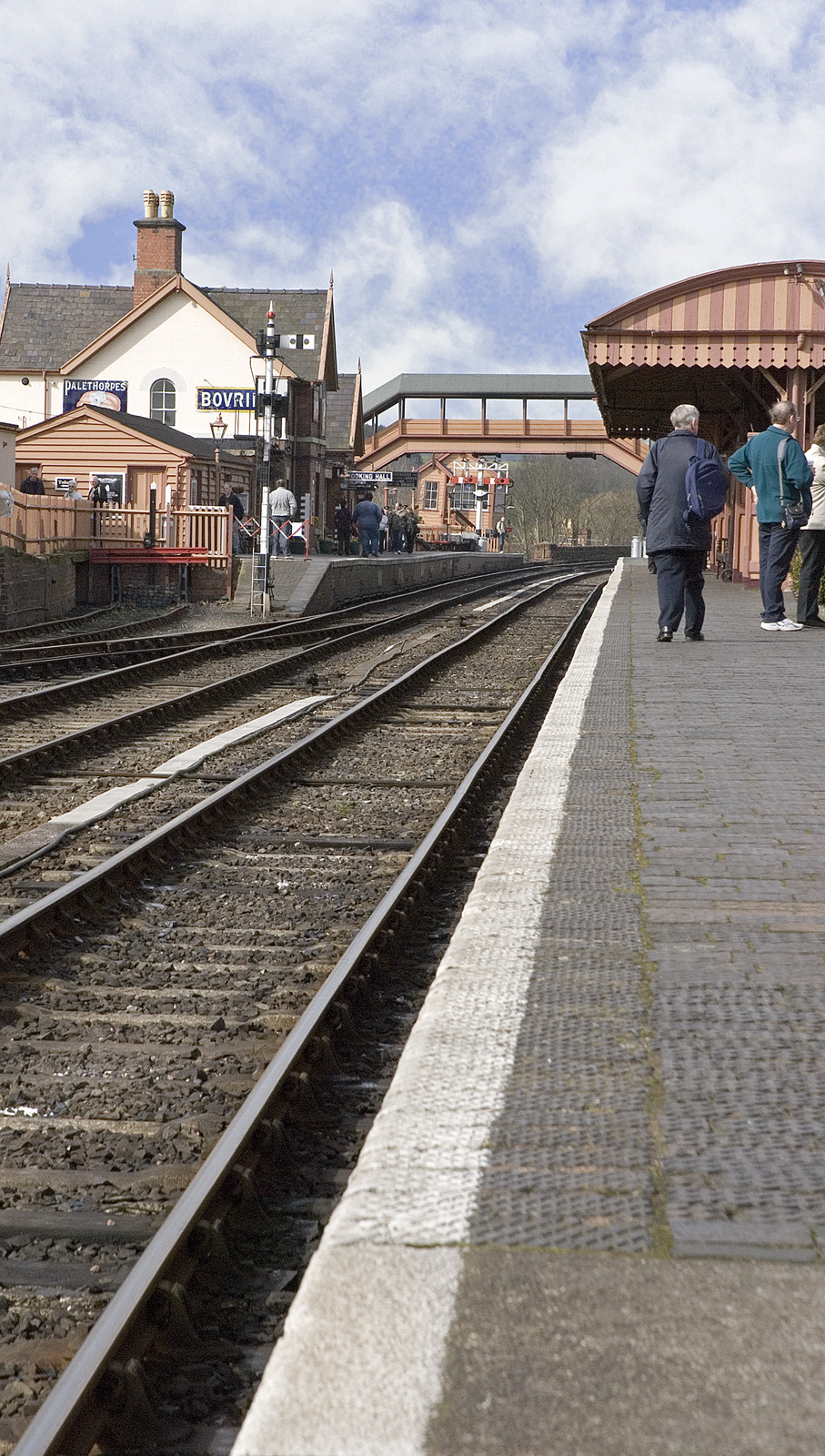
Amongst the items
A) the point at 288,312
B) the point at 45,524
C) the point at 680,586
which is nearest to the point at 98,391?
the point at 288,312

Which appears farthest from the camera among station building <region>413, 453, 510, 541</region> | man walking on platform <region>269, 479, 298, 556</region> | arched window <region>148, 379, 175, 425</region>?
station building <region>413, 453, 510, 541</region>

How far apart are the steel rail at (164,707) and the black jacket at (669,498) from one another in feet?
13.0

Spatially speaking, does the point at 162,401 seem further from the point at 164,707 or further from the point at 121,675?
the point at 164,707

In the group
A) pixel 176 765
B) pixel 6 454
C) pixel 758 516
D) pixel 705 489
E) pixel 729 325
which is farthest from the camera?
pixel 6 454

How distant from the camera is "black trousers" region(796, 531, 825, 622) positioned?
12859mm

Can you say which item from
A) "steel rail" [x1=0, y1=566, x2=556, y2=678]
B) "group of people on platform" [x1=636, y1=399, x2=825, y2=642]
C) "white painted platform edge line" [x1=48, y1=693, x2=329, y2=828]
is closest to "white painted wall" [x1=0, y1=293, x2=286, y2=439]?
"steel rail" [x1=0, y1=566, x2=556, y2=678]

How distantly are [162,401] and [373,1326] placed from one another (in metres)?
48.0

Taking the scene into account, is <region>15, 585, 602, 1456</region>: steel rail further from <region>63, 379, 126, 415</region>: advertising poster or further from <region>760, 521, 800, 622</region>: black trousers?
<region>63, 379, 126, 415</region>: advertising poster

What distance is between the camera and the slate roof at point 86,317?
48500mm

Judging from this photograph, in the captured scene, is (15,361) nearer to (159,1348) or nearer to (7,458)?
(7,458)

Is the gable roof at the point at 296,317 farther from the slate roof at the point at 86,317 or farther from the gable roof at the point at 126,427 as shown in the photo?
the gable roof at the point at 126,427

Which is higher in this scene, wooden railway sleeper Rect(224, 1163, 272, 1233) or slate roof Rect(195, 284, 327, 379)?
slate roof Rect(195, 284, 327, 379)

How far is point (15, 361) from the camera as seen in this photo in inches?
1891

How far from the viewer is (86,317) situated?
50062mm
